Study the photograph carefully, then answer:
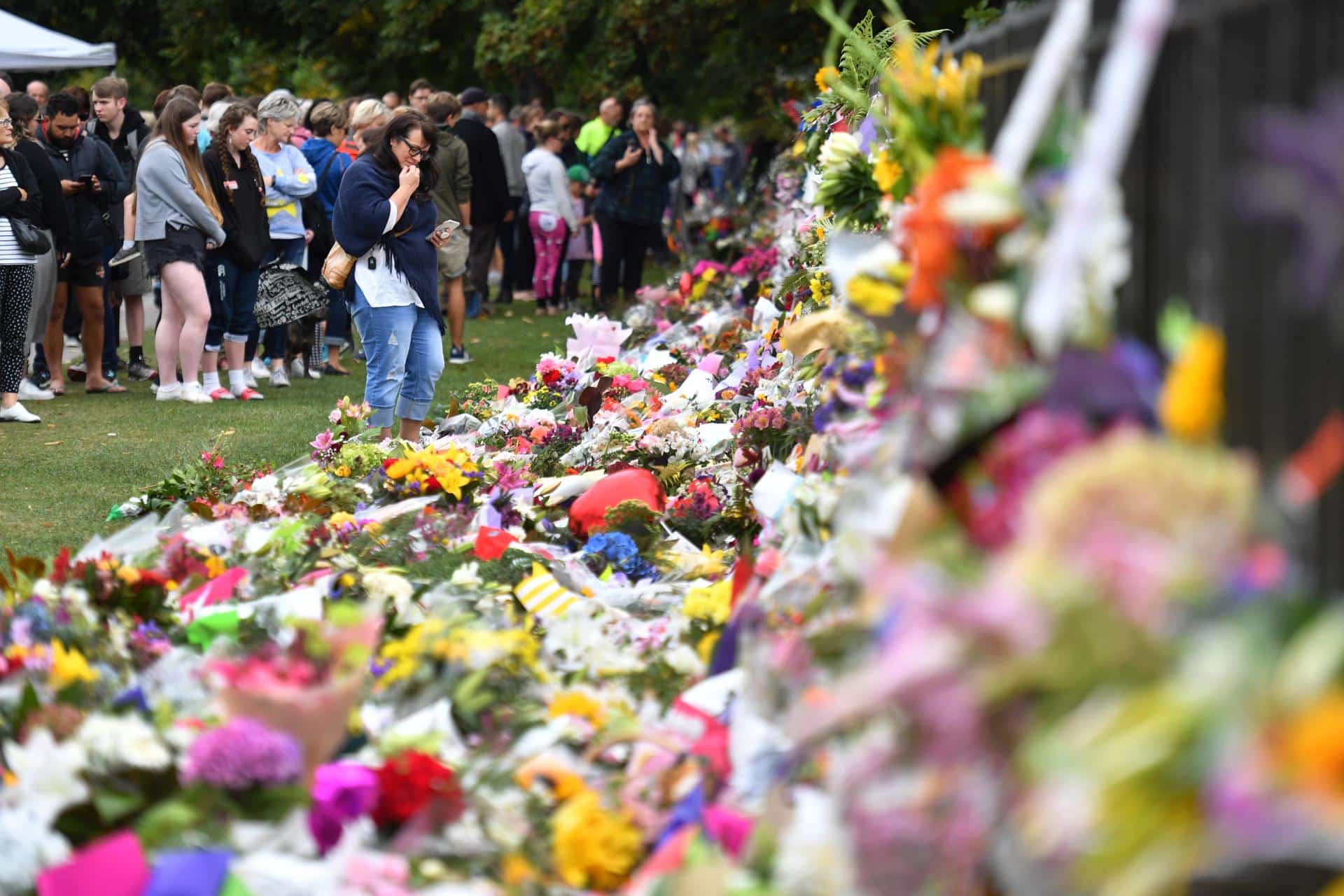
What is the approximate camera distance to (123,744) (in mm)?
2764

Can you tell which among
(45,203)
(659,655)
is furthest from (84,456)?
(659,655)

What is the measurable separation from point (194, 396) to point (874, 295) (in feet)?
25.8

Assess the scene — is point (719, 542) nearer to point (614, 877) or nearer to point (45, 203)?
point (614, 877)

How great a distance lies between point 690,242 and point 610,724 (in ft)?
51.8

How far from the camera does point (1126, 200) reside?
2.43 metres

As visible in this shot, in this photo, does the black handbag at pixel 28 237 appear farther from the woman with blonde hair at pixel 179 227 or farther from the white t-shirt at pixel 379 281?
the white t-shirt at pixel 379 281

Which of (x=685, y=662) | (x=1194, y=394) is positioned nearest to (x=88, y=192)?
(x=685, y=662)

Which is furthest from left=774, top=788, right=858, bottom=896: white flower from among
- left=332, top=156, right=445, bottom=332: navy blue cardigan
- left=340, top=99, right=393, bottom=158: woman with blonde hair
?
left=340, top=99, right=393, bottom=158: woman with blonde hair

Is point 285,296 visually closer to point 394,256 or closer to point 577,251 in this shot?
point 394,256

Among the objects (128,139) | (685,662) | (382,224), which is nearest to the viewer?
(685,662)

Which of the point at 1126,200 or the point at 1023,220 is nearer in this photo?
the point at 1023,220

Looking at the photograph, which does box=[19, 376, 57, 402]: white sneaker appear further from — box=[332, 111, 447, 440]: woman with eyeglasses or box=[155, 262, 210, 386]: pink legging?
box=[332, 111, 447, 440]: woman with eyeglasses

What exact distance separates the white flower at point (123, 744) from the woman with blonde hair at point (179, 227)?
6975 millimetres

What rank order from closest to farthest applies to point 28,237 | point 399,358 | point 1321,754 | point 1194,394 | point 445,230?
1. point 1321,754
2. point 1194,394
3. point 399,358
4. point 445,230
5. point 28,237
